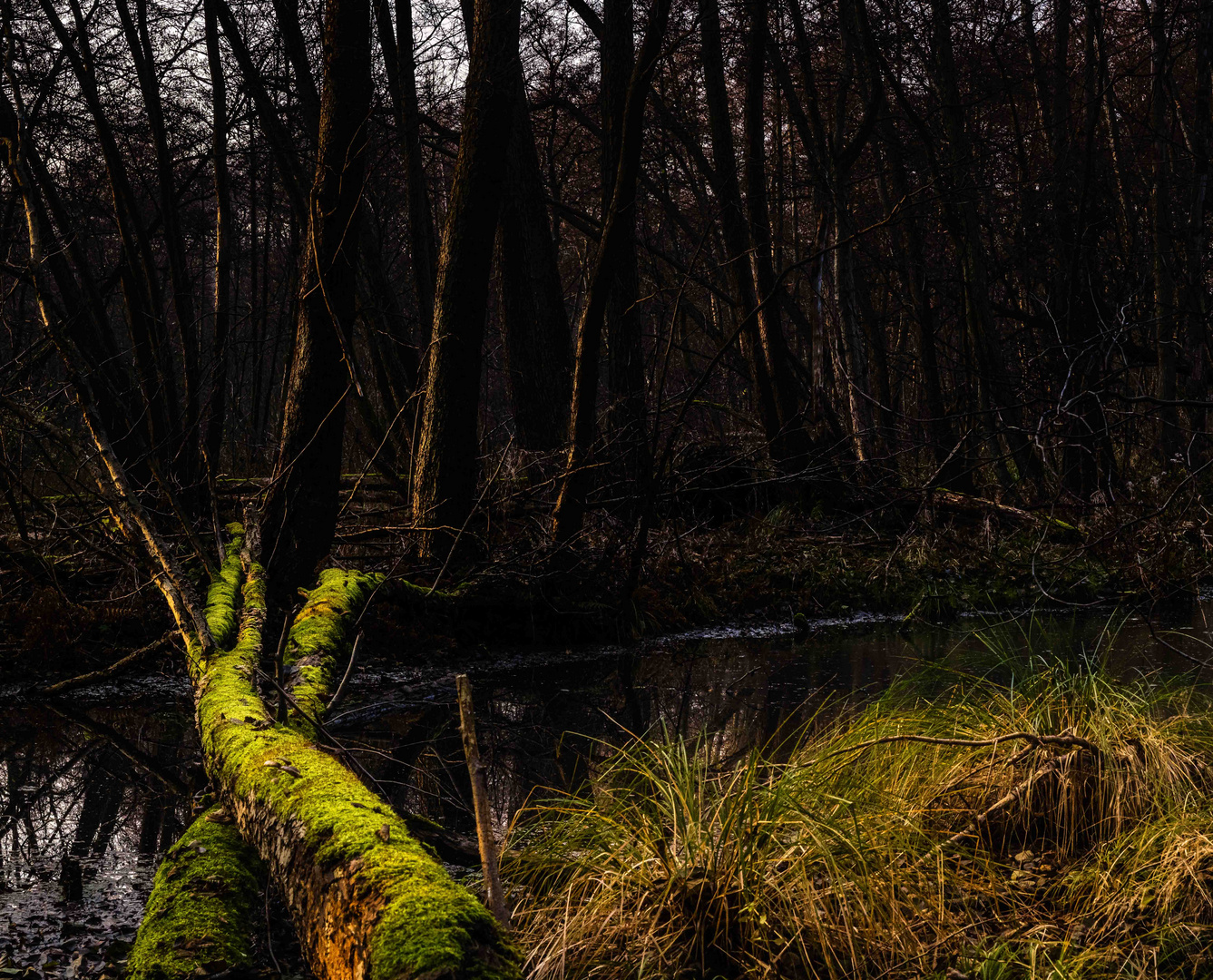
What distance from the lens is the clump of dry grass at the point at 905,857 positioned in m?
2.86

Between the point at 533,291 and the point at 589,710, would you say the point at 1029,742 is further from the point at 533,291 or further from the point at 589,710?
the point at 533,291

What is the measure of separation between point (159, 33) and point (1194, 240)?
10.5 metres

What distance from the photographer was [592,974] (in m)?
2.72

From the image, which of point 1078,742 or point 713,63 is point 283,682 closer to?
point 1078,742

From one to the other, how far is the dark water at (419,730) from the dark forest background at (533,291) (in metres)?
0.90

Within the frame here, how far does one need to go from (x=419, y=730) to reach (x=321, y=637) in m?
0.93

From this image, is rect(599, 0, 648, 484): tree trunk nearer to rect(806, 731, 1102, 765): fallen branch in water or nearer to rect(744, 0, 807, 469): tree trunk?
rect(744, 0, 807, 469): tree trunk

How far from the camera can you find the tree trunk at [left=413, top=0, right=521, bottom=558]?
7469mm

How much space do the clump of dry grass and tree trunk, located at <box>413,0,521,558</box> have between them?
3.88 metres

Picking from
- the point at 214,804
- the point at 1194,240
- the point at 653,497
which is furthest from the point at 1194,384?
the point at 214,804

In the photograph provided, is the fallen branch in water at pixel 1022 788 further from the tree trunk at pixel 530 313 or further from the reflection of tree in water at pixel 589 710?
the tree trunk at pixel 530 313

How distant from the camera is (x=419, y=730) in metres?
5.92

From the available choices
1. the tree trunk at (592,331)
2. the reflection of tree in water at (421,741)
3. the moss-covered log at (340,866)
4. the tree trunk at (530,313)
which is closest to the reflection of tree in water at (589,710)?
the reflection of tree in water at (421,741)

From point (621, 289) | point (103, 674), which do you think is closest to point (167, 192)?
point (621, 289)
